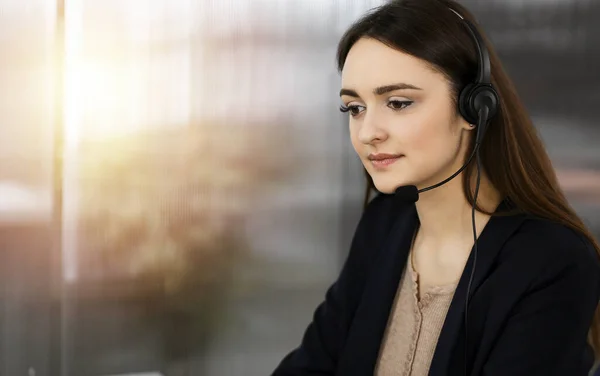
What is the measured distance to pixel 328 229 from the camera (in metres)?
1.80

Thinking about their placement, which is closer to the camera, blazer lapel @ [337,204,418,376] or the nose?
the nose

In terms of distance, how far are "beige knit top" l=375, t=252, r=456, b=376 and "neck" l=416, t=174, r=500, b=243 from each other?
96 mm

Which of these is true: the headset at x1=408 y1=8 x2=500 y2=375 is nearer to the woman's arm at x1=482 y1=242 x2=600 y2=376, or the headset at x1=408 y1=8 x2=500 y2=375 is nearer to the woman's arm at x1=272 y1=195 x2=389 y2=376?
the woman's arm at x1=482 y1=242 x2=600 y2=376

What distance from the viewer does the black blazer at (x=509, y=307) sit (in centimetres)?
107

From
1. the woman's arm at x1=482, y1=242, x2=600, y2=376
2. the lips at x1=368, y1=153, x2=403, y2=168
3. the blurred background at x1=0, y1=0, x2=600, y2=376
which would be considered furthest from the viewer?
the blurred background at x1=0, y1=0, x2=600, y2=376

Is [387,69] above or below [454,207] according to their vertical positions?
above

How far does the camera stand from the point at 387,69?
3.74 ft

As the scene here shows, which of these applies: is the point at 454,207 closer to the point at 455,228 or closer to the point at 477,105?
the point at 455,228

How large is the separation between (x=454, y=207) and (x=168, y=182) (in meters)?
0.65

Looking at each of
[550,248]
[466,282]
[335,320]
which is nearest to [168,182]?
[335,320]

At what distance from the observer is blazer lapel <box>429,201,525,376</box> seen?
114 cm

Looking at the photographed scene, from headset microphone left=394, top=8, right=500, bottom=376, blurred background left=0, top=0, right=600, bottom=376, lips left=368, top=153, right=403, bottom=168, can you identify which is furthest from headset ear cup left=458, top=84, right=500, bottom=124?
blurred background left=0, top=0, right=600, bottom=376

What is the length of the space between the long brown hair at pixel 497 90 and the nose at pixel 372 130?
12 centimetres

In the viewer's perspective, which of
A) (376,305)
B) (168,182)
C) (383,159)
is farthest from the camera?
(168,182)
